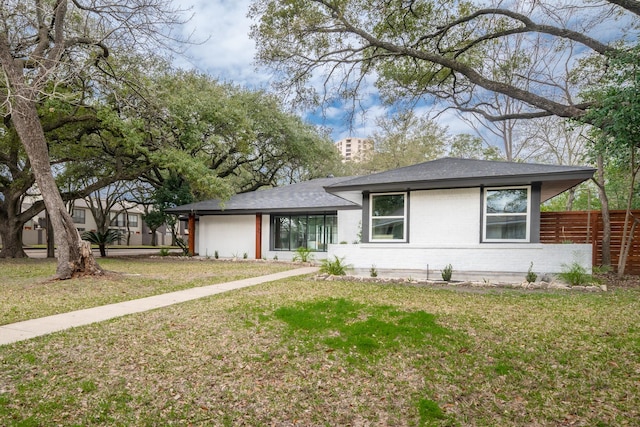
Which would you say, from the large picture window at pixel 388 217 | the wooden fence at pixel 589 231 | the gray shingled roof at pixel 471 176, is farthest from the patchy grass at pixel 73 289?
the wooden fence at pixel 589 231

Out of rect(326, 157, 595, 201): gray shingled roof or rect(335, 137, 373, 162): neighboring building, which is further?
rect(335, 137, 373, 162): neighboring building

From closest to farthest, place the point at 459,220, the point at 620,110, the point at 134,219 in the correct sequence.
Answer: the point at 620,110 < the point at 459,220 < the point at 134,219

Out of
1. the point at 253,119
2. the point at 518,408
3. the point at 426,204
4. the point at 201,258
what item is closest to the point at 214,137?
the point at 253,119

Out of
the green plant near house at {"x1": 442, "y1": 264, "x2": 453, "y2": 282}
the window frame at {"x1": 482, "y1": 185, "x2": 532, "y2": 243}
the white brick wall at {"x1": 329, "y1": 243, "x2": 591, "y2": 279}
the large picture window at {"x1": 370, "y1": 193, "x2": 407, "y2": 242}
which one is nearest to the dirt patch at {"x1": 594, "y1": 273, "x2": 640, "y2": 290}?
the white brick wall at {"x1": 329, "y1": 243, "x2": 591, "y2": 279}

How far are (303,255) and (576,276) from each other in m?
10.3

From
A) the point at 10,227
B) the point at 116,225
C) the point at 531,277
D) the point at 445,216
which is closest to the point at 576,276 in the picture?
the point at 531,277

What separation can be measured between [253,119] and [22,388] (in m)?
19.0

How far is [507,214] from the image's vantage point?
32.7 ft

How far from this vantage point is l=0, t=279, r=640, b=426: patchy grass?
319 cm

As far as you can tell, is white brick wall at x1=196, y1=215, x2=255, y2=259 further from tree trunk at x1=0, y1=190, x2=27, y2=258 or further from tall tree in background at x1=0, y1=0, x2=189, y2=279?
tall tree in background at x1=0, y1=0, x2=189, y2=279

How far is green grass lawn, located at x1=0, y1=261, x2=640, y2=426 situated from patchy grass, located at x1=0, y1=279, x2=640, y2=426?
0.02 meters

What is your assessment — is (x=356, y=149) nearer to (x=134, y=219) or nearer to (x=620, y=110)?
(x=134, y=219)

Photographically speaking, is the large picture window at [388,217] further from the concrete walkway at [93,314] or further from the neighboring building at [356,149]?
the neighboring building at [356,149]

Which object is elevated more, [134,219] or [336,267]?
[134,219]
